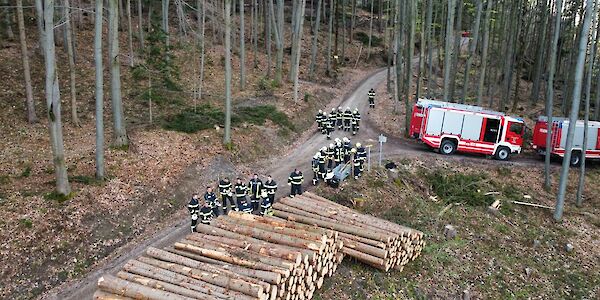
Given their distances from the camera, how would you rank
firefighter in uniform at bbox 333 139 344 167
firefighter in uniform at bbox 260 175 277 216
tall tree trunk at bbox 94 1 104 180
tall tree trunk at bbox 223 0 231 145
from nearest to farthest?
firefighter in uniform at bbox 260 175 277 216
tall tree trunk at bbox 94 1 104 180
firefighter in uniform at bbox 333 139 344 167
tall tree trunk at bbox 223 0 231 145

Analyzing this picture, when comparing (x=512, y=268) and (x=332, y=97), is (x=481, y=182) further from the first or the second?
(x=332, y=97)

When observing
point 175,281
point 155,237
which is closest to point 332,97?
point 155,237

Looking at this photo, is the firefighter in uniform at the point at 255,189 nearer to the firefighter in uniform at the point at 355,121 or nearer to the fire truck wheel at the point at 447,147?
the firefighter in uniform at the point at 355,121

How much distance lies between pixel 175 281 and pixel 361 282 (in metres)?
5.36

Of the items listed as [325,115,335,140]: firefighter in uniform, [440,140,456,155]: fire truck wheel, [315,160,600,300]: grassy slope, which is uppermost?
[325,115,335,140]: firefighter in uniform

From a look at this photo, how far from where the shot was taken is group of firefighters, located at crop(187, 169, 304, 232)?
45.4ft

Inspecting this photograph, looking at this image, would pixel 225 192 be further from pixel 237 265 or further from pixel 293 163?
pixel 293 163

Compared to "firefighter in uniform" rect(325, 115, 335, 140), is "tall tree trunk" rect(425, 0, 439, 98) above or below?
above

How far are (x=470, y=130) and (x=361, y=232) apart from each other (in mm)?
12715

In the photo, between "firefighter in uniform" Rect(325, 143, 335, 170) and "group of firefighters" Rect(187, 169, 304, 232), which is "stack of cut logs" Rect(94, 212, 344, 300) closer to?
"group of firefighters" Rect(187, 169, 304, 232)

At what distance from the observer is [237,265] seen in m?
10.2

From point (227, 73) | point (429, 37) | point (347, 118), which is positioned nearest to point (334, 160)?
point (227, 73)

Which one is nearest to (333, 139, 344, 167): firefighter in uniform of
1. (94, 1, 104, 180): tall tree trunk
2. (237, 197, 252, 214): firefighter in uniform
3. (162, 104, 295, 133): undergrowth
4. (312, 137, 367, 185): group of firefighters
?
(312, 137, 367, 185): group of firefighters

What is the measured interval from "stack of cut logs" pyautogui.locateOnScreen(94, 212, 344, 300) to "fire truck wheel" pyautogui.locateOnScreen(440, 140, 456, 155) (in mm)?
12910
